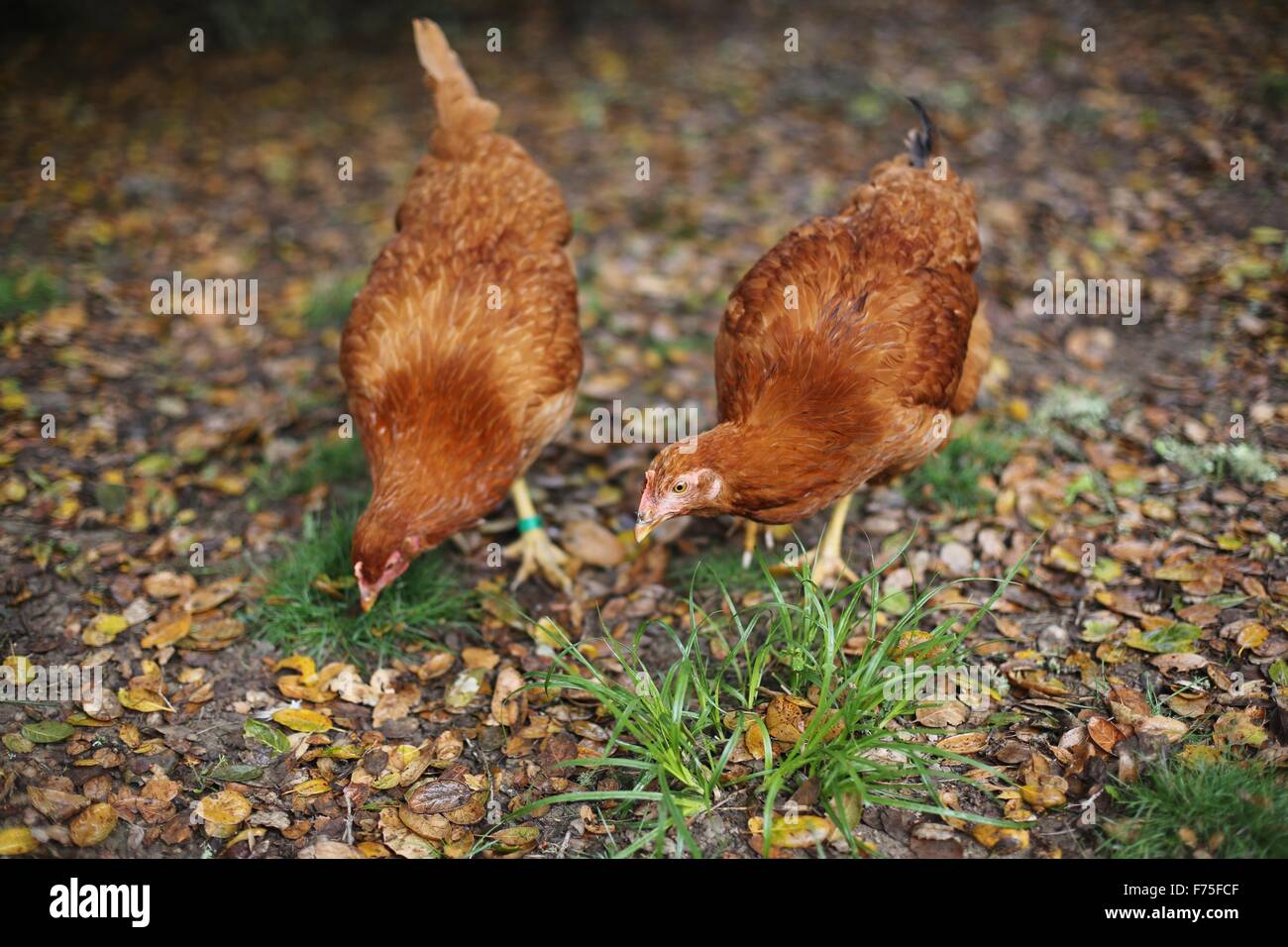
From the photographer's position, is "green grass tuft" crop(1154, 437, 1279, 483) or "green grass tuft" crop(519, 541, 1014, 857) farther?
"green grass tuft" crop(1154, 437, 1279, 483)

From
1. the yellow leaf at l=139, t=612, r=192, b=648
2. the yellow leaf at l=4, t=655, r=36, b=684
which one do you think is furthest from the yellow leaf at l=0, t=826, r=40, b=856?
the yellow leaf at l=139, t=612, r=192, b=648

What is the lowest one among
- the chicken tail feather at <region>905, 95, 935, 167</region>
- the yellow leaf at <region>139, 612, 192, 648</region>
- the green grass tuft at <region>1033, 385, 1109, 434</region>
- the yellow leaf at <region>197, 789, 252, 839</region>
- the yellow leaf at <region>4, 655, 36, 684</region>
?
the yellow leaf at <region>197, 789, 252, 839</region>

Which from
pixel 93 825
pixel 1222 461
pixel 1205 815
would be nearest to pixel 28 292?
pixel 93 825

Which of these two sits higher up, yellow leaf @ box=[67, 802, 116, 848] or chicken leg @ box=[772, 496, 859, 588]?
chicken leg @ box=[772, 496, 859, 588]

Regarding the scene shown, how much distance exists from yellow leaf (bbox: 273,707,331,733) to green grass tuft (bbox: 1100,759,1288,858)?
268 cm

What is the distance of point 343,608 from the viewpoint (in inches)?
151

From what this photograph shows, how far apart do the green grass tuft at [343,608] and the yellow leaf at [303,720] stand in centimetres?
28

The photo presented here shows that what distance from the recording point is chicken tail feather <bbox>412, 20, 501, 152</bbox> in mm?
4371

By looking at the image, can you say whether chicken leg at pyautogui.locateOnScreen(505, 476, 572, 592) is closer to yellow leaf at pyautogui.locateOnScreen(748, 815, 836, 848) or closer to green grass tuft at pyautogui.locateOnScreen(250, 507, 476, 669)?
green grass tuft at pyautogui.locateOnScreen(250, 507, 476, 669)

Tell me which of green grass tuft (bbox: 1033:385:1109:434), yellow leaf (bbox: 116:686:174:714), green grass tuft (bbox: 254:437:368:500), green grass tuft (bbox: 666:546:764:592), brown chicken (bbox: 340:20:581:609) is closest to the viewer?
yellow leaf (bbox: 116:686:174:714)

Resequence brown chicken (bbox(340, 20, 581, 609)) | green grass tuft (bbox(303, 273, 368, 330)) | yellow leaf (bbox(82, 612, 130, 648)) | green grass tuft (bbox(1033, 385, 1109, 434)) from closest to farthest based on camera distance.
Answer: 1. brown chicken (bbox(340, 20, 581, 609))
2. yellow leaf (bbox(82, 612, 130, 648))
3. green grass tuft (bbox(1033, 385, 1109, 434))
4. green grass tuft (bbox(303, 273, 368, 330))

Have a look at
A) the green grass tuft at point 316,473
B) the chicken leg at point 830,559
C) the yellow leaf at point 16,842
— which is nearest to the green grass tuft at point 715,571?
the chicken leg at point 830,559
